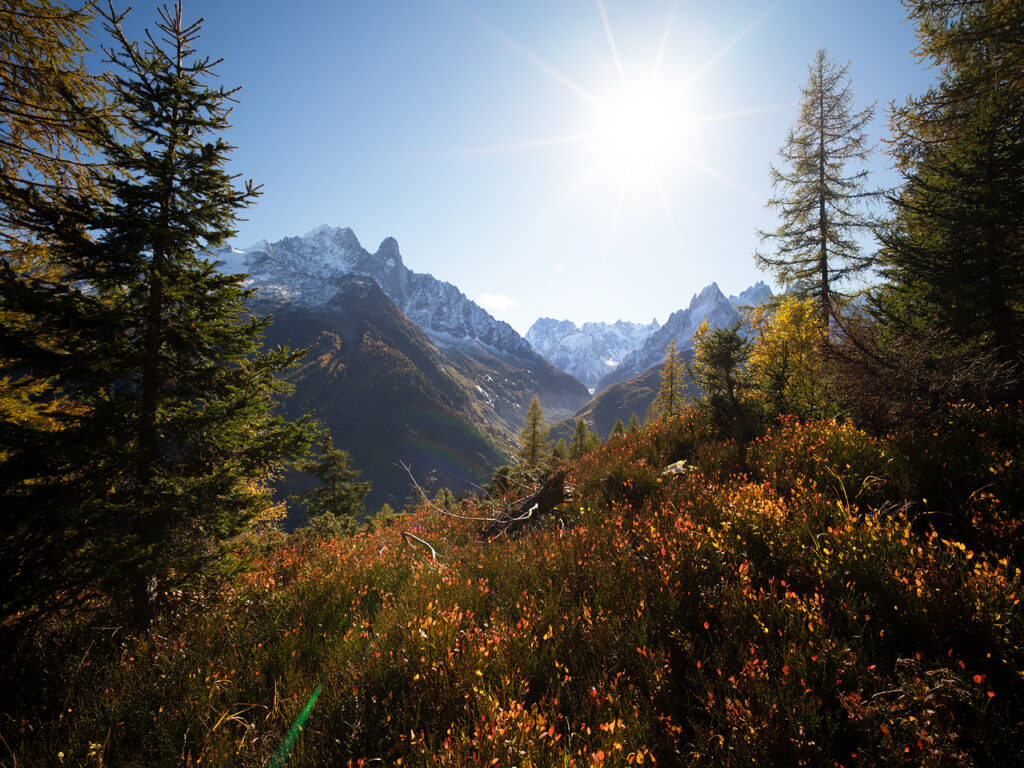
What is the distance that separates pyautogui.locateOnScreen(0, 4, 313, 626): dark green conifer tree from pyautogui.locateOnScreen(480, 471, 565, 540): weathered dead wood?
3.75 meters

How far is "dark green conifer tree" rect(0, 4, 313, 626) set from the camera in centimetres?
377

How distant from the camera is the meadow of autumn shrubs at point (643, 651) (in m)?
2.02

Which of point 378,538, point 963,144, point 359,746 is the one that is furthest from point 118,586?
point 963,144

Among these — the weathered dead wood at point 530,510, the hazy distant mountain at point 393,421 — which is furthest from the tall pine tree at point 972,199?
the hazy distant mountain at point 393,421

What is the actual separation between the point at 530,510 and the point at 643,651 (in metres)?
4.19

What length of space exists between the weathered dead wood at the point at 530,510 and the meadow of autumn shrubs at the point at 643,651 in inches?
77.6

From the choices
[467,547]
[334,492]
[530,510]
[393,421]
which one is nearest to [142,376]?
[467,547]

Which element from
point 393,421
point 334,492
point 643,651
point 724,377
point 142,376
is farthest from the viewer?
point 393,421

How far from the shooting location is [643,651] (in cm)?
263

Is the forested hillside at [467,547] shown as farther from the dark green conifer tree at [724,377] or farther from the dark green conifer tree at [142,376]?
the dark green conifer tree at [724,377]

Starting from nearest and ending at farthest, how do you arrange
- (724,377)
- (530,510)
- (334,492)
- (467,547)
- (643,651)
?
(643,651) → (467,547) → (530,510) → (724,377) → (334,492)

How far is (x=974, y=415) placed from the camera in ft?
14.3

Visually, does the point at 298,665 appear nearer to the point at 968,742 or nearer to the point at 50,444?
the point at 50,444

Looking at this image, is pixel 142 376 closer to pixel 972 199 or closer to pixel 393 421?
pixel 972 199
